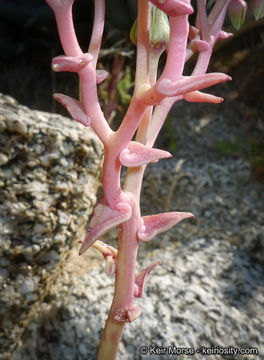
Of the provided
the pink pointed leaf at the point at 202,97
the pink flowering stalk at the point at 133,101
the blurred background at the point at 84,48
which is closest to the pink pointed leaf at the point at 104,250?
the pink flowering stalk at the point at 133,101

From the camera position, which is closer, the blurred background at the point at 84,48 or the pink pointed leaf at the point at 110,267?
the pink pointed leaf at the point at 110,267

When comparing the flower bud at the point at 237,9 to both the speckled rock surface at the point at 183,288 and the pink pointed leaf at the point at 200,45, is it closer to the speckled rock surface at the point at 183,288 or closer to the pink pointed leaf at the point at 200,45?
the pink pointed leaf at the point at 200,45

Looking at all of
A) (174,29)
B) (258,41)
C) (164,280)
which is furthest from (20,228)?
(258,41)

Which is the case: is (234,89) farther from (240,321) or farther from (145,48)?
(145,48)

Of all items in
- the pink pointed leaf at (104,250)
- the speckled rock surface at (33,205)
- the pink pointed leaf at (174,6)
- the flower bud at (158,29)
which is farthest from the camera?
the speckled rock surface at (33,205)

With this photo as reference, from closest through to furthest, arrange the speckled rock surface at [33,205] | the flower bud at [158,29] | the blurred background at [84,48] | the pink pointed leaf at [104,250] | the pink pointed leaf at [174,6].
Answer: the pink pointed leaf at [174,6] → the flower bud at [158,29] → the pink pointed leaf at [104,250] → the speckled rock surface at [33,205] → the blurred background at [84,48]

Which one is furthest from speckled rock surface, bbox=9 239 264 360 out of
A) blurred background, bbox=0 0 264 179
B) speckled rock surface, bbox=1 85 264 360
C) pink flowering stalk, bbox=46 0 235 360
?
blurred background, bbox=0 0 264 179

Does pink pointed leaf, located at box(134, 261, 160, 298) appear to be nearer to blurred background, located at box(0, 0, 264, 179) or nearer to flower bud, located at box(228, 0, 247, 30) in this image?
flower bud, located at box(228, 0, 247, 30)

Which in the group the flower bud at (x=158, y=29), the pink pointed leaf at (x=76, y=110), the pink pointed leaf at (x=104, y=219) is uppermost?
the flower bud at (x=158, y=29)
